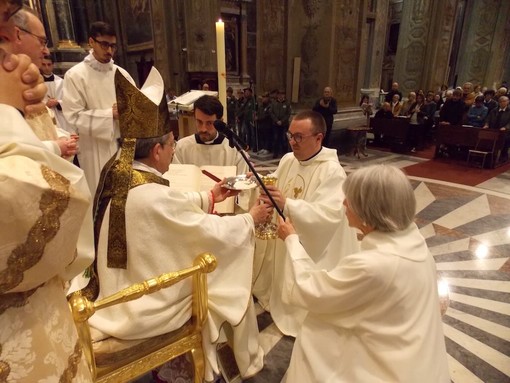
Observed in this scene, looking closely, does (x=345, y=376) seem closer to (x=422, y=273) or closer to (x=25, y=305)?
(x=422, y=273)

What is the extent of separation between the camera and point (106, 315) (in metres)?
1.72

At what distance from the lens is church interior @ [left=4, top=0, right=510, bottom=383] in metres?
2.93

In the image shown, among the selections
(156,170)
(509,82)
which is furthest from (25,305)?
(509,82)

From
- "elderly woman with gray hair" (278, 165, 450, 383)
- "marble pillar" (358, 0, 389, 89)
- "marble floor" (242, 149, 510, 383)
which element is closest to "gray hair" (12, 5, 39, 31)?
"elderly woman with gray hair" (278, 165, 450, 383)

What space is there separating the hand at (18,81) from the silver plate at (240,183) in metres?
1.28

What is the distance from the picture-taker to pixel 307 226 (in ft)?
7.96

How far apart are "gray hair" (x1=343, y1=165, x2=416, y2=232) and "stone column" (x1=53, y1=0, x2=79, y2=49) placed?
422 inches

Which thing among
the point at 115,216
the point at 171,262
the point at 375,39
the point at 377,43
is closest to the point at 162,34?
the point at 375,39

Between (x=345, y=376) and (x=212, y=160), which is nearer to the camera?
(x=345, y=376)

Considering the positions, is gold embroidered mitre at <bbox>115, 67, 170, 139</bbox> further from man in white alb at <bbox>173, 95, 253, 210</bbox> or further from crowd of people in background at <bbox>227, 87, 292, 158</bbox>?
crowd of people in background at <bbox>227, 87, 292, 158</bbox>

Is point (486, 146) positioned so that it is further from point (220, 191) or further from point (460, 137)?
point (220, 191)

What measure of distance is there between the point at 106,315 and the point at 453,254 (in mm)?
3782

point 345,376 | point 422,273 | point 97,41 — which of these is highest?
point 97,41

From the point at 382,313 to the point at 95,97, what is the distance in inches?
128
